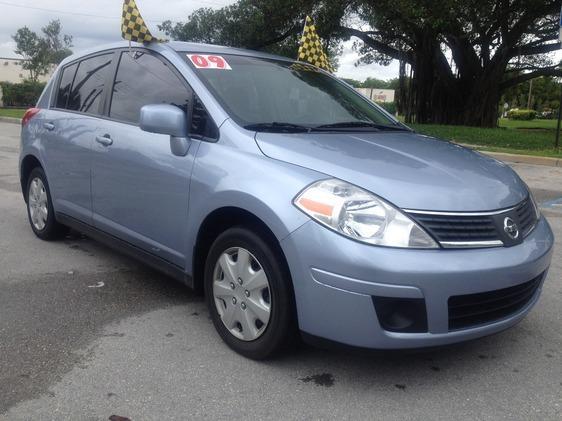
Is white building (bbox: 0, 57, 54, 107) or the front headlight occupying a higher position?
the front headlight

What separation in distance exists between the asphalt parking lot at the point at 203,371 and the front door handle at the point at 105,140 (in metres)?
1.00

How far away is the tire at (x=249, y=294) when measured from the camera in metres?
2.75

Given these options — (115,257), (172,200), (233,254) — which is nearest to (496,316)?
(233,254)

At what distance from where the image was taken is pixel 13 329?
3332 millimetres

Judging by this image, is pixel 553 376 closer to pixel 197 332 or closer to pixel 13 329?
pixel 197 332

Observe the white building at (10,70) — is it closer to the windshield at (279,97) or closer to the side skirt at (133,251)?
the side skirt at (133,251)

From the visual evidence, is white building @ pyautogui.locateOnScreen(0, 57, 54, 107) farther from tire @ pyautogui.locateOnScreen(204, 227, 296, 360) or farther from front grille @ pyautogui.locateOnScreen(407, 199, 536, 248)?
front grille @ pyautogui.locateOnScreen(407, 199, 536, 248)

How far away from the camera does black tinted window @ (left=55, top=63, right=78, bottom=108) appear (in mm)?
4883

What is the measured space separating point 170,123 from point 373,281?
148cm

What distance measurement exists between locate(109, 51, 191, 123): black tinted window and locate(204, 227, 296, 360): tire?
1018 mm

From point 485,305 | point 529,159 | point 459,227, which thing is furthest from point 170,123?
point 529,159

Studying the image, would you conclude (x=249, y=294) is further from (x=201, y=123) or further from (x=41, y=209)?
(x=41, y=209)

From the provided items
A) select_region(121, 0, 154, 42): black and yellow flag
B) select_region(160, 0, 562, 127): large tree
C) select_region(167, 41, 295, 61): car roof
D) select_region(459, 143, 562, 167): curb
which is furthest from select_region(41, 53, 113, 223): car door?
select_region(160, 0, 562, 127): large tree

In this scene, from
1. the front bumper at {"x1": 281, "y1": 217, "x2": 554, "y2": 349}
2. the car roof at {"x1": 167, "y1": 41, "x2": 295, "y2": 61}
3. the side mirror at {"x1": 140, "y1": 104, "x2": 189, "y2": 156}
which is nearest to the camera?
the front bumper at {"x1": 281, "y1": 217, "x2": 554, "y2": 349}
